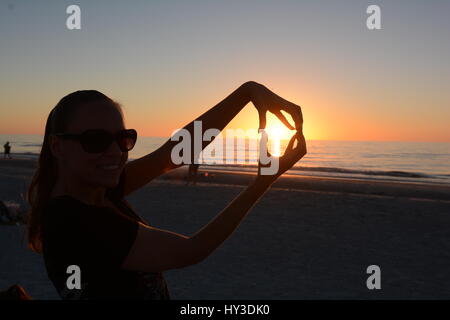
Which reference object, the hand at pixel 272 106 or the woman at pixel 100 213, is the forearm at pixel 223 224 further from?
the hand at pixel 272 106

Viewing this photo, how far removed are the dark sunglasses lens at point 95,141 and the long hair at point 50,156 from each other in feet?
0.32

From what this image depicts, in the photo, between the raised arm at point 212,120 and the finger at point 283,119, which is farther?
the raised arm at point 212,120

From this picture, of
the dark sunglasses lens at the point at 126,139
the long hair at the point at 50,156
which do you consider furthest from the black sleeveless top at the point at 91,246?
the dark sunglasses lens at the point at 126,139

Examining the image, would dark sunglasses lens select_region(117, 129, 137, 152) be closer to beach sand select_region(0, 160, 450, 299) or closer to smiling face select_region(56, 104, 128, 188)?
smiling face select_region(56, 104, 128, 188)

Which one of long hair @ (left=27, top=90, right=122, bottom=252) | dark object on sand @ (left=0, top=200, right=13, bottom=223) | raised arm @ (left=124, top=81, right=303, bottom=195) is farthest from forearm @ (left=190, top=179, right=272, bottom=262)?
dark object on sand @ (left=0, top=200, right=13, bottom=223)

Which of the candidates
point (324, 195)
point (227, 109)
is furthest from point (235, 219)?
point (324, 195)

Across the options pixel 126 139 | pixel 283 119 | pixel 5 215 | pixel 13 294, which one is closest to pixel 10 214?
pixel 5 215

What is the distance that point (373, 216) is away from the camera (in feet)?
48.7

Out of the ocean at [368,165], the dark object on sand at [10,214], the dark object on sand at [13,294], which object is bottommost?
the ocean at [368,165]

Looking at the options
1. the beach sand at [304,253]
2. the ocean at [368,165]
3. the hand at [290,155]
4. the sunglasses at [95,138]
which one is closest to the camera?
the hand at [290,155]

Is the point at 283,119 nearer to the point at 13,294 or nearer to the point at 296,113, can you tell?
the point at 296,113

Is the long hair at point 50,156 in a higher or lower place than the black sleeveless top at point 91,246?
higher

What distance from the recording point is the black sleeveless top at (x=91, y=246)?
1.31 meters
